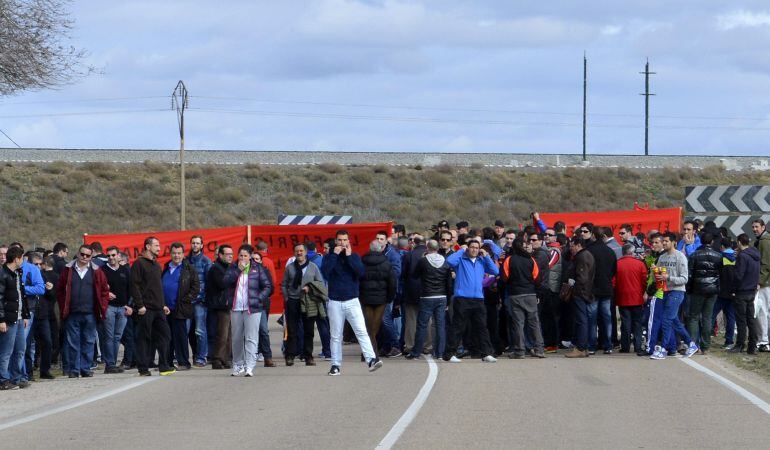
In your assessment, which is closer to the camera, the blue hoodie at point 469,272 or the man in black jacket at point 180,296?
the man in black jacket at point 180,296

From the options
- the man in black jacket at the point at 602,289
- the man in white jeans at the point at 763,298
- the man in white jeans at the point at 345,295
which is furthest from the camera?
the man in white jeans at the point at 763,298

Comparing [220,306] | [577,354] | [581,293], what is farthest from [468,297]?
[220,306]

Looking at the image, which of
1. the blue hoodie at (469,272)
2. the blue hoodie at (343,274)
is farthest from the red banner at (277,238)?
the blue hoodie at (343,274)

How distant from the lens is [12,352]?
16.1 metres

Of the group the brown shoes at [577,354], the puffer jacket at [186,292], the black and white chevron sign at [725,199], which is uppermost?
the black and white chevron sign at [725,199]

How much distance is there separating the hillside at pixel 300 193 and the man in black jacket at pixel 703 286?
39279 millimetres

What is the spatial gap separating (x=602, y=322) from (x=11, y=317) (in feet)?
30.6

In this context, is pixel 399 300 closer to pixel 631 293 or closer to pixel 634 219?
pixel 631 293

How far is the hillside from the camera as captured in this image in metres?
60.2

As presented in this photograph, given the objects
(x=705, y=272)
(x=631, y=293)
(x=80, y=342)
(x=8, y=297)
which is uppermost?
(x=705, y=272)

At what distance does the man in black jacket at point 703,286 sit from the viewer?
19391 mm

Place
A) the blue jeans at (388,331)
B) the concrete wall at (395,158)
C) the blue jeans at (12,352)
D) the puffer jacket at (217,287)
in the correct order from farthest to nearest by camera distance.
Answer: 1. the concrete wall at (395,158)
2. the blue jeans at (388,331)
3. the puffer jacket at (217,287)
4. the blue jeans at (12,352)

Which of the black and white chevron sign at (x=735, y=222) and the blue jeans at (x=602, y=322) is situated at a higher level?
the black and white chevron sign at (x=735, y=222)

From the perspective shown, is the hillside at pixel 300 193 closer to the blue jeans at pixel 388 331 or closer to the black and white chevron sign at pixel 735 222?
the black and white chevron sign at pixel 735 222
